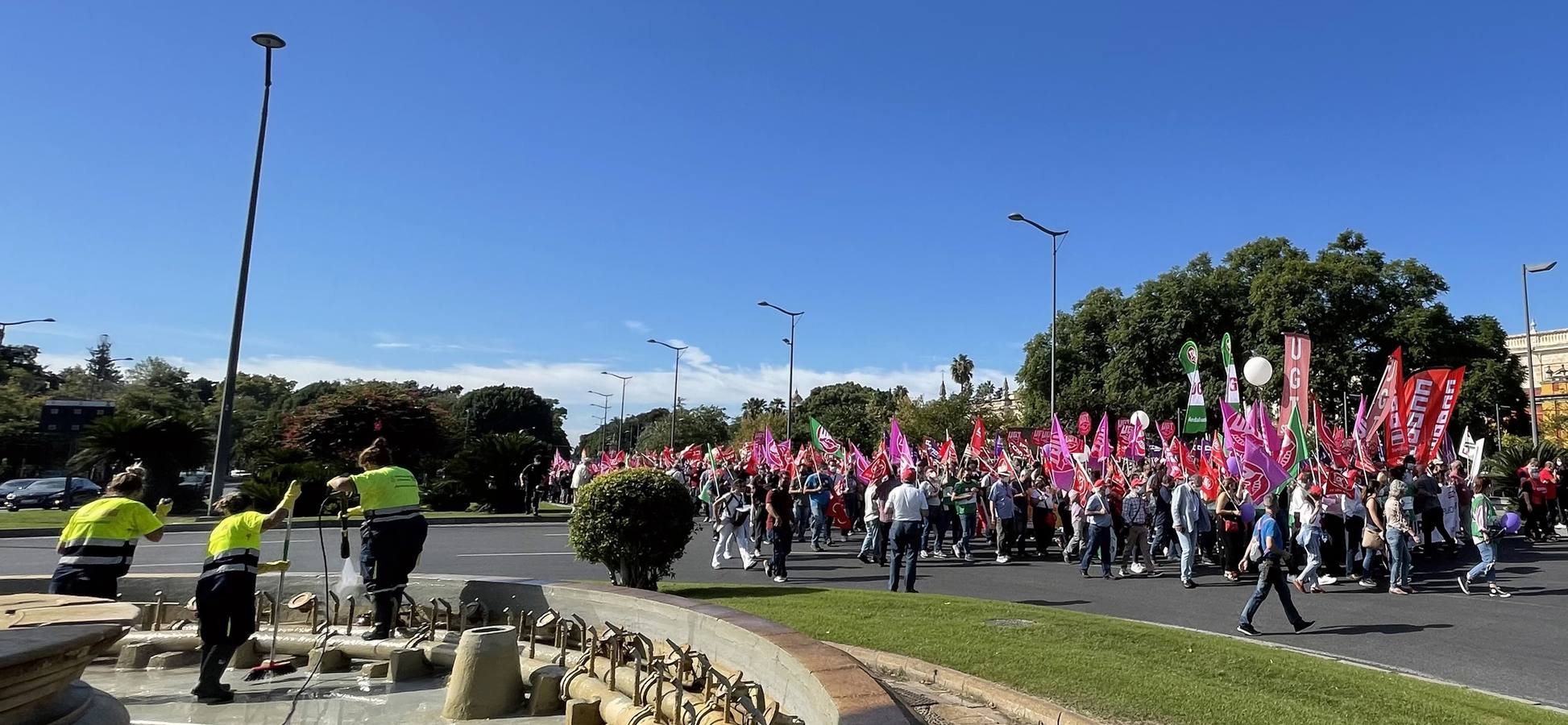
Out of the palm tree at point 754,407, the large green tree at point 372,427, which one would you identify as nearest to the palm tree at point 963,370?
the palm tree at point 754,407

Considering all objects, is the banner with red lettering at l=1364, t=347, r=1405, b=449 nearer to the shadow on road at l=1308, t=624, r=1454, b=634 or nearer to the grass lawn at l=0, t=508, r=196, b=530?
the shadow on road at l=1308, t=624, r=1454, b=634

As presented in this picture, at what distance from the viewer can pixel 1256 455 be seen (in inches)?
534

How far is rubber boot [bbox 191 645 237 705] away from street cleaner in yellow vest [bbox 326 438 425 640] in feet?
3.33

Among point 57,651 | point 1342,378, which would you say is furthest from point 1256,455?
point 1342,378

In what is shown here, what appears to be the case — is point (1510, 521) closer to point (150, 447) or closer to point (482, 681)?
point (482, 681)

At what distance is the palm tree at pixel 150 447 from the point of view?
76.7 ft

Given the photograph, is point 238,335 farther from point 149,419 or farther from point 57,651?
point 57,651

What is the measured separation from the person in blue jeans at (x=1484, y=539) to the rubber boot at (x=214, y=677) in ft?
43.8

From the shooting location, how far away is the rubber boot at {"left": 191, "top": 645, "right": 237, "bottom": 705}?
5.98 metres

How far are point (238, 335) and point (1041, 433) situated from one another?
19.6m

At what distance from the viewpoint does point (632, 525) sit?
8.88 metres

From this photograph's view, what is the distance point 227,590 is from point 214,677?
55 cm

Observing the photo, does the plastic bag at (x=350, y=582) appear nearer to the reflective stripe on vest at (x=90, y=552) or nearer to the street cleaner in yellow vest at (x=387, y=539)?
the street cleaner in yellow vest at (x=387, y=539)

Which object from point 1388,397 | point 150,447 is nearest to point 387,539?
point 1388,397
